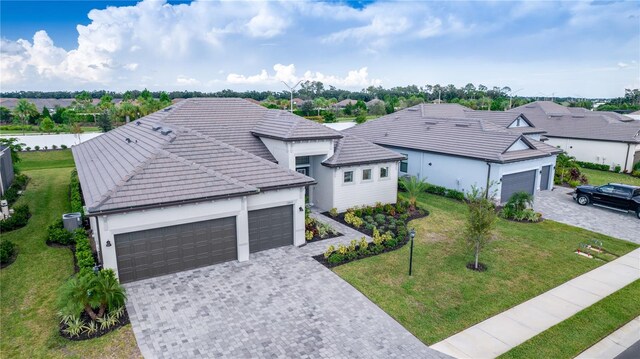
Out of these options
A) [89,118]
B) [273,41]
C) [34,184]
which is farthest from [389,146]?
[89,118]

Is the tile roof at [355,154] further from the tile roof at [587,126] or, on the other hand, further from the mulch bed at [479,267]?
the tile roof at [587,126]

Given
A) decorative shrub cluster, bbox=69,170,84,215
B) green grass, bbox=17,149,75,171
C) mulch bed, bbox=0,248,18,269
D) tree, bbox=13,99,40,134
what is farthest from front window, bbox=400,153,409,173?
tree, bbox=13,99,40,134

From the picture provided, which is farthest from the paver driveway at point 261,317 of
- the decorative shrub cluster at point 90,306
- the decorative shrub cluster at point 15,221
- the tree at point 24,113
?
the tree at point 24,113

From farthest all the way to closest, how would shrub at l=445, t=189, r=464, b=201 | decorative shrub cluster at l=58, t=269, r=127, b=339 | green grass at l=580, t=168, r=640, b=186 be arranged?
1. green grass at l=580, t=168, r=640, b=186
2. shrub at l=445, t=189, r=464, b=201
3. decorative shrub cluster at l=58, t=269, r=127, b=339

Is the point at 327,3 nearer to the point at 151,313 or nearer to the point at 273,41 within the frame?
the point at 273,41

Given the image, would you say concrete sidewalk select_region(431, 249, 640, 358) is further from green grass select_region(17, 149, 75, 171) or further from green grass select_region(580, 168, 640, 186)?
green grass select_region(17, 149, 75, 171)

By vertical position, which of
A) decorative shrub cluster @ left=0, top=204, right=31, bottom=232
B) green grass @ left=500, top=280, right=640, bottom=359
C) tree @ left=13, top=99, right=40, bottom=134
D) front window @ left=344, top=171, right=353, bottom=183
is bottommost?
green grass @ left=500, top=280, right=640, bottom=359

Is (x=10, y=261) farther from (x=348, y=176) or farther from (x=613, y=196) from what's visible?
(x=613, y=196)

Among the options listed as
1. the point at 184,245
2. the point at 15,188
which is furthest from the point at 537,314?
the point at 15,188
